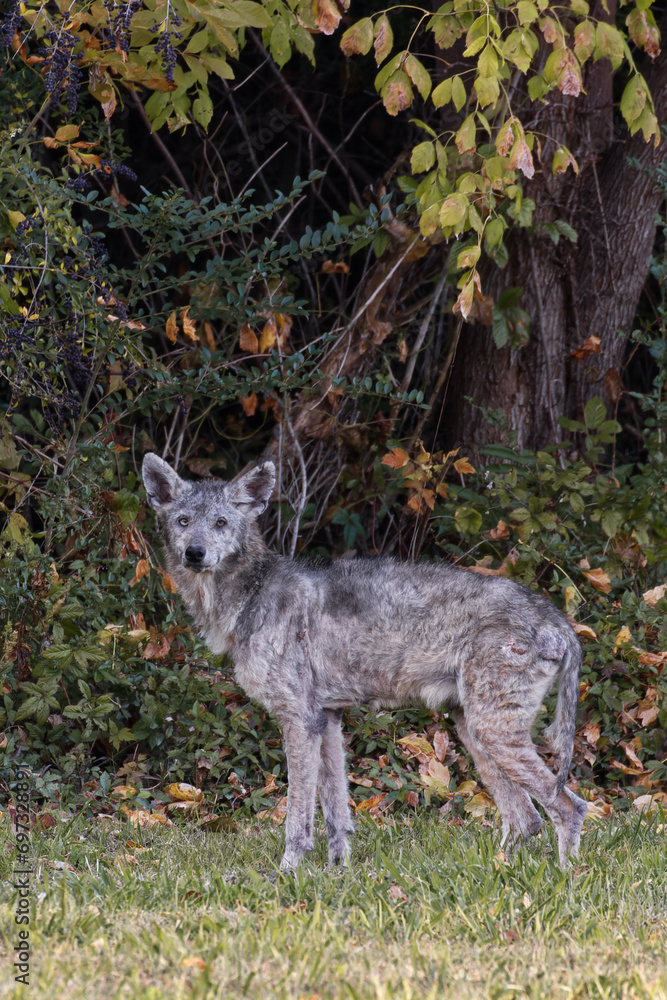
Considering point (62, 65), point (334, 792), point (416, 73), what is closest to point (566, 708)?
point (334, 792)

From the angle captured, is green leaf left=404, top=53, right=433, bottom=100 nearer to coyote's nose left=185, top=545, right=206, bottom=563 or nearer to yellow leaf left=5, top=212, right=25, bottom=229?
yellow leaf left=5, top=212, right=25, bottom=229

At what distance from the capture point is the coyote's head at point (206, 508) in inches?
225

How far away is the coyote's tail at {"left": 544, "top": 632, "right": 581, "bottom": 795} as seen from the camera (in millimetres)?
5480

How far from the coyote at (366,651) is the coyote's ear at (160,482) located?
0.02 metres

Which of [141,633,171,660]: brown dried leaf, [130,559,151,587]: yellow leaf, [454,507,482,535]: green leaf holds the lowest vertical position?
[141,633,171,660]: brown dried leaf

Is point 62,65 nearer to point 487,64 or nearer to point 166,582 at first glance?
point 487,64

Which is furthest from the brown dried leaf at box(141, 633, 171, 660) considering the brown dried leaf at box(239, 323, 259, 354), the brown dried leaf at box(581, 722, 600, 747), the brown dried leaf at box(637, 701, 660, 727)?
the brown dried leaf at box(637, 701, 660, 727)

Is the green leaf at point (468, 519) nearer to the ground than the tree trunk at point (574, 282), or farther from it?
nearer to the ground

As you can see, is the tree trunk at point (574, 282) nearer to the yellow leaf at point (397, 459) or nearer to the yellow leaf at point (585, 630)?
the yellow leaf at point (397, 459)

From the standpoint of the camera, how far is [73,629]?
22.0 feet

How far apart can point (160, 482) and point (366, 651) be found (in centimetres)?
160

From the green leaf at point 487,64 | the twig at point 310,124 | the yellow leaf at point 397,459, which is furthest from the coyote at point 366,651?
the twig at point 310,124

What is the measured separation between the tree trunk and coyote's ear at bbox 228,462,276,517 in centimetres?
309

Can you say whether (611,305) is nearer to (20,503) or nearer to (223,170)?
(223,170)
